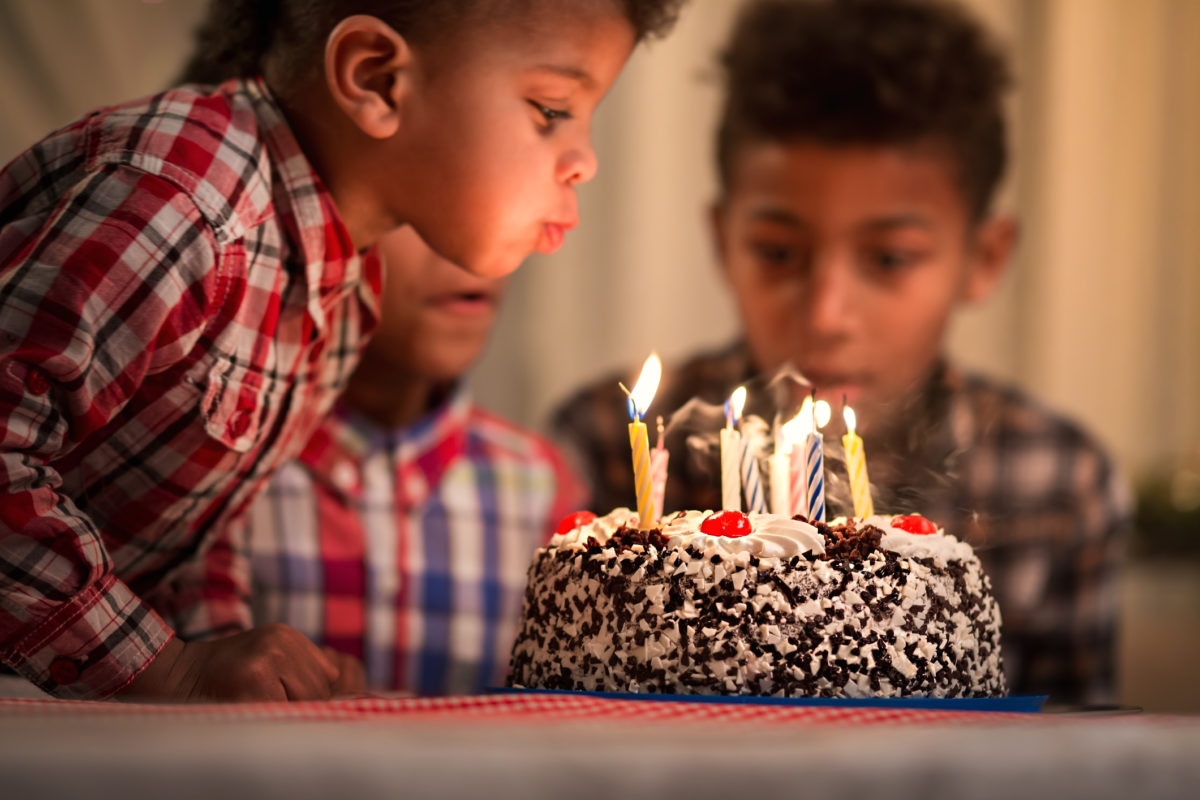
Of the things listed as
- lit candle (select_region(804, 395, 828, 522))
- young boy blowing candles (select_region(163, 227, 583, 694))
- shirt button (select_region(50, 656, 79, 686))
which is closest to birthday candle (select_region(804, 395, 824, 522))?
lit candle (select_region(804, 395, 828, 522))

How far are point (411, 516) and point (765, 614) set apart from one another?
0.96 metres

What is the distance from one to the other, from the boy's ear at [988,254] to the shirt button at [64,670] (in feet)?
4.99

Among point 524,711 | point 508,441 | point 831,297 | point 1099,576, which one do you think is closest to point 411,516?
point 508,441

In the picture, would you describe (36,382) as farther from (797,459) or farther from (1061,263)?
(1061,263)

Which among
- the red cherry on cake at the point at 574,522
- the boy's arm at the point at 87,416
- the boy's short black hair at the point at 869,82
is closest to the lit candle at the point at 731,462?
the red cherry on cake at the point at 574,522

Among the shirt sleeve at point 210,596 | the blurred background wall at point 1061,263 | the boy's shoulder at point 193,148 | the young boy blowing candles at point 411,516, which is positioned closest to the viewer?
the boy's shoulder at point 193,148

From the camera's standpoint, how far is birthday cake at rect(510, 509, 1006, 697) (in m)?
0.82

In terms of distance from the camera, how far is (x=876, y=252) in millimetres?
1737

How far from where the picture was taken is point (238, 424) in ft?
3.27

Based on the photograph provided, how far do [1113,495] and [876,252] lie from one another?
0.74m

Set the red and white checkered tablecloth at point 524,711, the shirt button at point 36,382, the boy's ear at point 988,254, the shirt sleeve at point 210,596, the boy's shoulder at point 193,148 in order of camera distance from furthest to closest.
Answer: the boy's ear at point 988,254 → the shirt sleeve at point 210,596 → the boy's shoulder at point 193,148 → the shirt button at point 36,382 → the red and white checkered tablecloth at point 524,711

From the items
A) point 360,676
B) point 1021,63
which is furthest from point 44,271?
point 1021,63

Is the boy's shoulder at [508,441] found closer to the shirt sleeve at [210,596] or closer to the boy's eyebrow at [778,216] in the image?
the boy's eyebrow at [778,216]

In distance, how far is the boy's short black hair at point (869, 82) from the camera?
1.79 m
